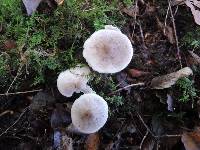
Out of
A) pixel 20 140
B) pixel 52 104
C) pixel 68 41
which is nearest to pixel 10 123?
pixel 20 140

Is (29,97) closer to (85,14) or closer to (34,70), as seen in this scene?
(34,70)

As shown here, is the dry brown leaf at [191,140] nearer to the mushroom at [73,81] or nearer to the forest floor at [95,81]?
the forest floor at [95,81]

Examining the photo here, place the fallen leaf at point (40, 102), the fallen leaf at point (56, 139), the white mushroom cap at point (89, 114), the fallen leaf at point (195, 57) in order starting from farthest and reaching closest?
the fallen leaf at point (195, 57), the fallen leaf at point (40, 102), the fallen leaf at point (56, 139), the white mushroom cap at point (89, 114)

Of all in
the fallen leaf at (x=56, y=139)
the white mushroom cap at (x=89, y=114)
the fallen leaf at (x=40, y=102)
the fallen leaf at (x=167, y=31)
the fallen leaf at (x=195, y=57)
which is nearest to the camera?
the white mushroom cap at (x=89, y=114)

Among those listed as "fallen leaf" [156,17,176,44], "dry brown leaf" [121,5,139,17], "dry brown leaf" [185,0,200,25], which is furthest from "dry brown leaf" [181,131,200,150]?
"dry brown leaf" [121,5,139,17]

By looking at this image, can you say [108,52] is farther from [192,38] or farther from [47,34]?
[192,38]

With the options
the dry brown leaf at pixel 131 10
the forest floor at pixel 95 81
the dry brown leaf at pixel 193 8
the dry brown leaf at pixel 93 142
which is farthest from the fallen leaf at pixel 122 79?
the dry brown leaf at pixel 193 8

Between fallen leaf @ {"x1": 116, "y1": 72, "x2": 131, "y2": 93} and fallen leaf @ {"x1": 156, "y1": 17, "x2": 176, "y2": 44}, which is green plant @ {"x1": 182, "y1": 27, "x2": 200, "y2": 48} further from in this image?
fallen leaf @ {"x1": 116, "y1": 72, "x2": 131, "y2": 93}
